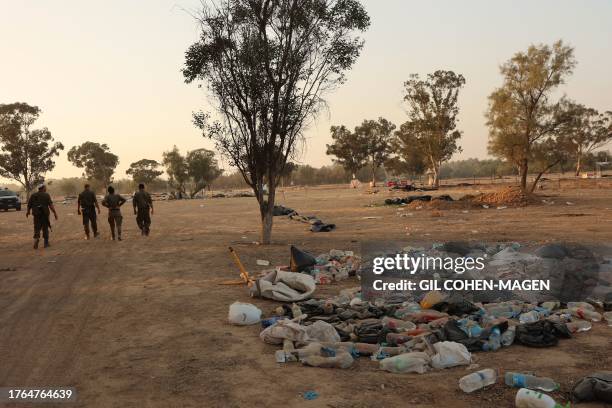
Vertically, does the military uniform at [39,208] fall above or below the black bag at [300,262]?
above

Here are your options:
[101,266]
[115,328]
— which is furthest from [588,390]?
[101,266]

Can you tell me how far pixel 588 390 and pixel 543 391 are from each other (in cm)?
33

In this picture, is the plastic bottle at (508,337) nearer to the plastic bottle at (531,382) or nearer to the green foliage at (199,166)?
the plastic bottle at (531,382)

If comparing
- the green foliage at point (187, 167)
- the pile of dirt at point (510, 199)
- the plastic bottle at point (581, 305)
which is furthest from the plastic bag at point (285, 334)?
the green foliage at point (187, 167)

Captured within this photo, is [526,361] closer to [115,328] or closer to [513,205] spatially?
[115,328]

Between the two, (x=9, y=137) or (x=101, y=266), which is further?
(x=9, y=137)

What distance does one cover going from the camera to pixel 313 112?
515 inches

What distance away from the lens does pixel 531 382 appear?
4148 mm

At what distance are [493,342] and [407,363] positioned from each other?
1.10 meters

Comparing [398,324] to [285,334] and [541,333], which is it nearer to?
[285,334]

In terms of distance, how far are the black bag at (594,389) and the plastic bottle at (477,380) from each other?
61 cm

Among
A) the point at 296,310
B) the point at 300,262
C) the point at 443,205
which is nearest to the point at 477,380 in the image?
the point at 296,310

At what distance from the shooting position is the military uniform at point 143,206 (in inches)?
588

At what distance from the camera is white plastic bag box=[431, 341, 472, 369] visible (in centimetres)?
469
